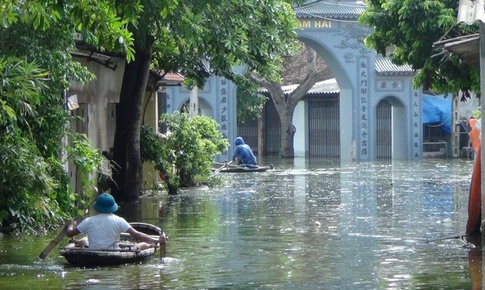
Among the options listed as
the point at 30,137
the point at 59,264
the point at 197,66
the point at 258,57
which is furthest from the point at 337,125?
the point at 59,264

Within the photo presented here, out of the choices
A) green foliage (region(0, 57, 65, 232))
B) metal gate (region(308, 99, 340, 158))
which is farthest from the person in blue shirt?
green foliage (region(0, 57, 65, 232))

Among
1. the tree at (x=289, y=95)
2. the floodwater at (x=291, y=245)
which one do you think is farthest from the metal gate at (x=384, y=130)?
the floodwater at (x=291, y=245)

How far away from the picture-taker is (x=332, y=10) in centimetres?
5000

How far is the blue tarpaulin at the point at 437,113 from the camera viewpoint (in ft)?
176

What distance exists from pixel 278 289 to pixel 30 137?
7.15 meters

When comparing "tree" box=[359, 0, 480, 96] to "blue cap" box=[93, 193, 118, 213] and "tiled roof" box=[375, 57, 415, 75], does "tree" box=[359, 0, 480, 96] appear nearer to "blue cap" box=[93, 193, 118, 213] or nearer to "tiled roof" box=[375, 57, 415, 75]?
"blue cap" box=[93, 193, 118, 213]

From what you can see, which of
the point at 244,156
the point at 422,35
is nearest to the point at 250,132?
the point at 244,156

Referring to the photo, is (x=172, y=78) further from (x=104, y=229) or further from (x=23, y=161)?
(x=104, y=229)

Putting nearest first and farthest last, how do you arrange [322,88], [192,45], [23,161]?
[23,161] → [192,45] → [322,88]

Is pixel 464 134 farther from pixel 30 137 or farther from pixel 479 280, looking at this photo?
pixel 479 280

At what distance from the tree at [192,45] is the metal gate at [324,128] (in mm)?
28817

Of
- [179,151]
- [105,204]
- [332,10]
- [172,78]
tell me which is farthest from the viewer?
[332,10]

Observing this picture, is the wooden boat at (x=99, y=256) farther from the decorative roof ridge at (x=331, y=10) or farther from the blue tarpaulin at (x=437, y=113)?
the blue tarpaulin at (x=437, y=113)

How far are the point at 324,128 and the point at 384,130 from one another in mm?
3312
